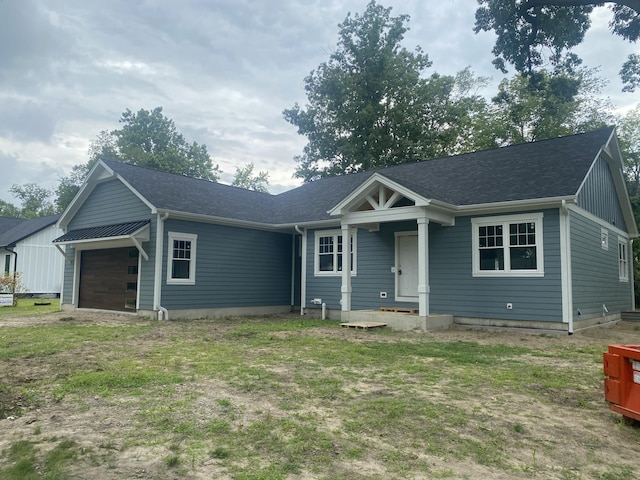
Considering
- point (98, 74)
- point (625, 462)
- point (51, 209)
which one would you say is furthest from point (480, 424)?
point (51, 209)

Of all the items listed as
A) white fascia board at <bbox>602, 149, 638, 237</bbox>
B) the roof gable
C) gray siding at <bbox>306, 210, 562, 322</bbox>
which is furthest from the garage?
white fascia board at <bbox>602, 149, 638, 237</bbox>

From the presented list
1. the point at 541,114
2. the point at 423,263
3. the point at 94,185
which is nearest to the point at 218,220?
the point at 94,185

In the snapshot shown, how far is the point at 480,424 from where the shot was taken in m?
3.96

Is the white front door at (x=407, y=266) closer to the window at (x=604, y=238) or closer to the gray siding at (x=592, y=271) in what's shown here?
→ the gray siding at (x=592, y=271)

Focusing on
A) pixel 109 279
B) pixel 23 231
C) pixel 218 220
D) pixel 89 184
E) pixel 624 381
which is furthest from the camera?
pixel 23 231

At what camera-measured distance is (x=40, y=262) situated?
25734 millimetres

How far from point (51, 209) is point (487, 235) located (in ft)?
200

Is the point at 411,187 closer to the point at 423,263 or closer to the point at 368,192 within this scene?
the point at 368,192

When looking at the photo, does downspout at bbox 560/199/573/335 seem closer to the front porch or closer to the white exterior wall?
the front porch

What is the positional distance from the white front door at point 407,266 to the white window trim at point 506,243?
169 cm

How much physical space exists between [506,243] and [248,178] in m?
40.3

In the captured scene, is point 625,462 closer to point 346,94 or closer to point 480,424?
point 480,424

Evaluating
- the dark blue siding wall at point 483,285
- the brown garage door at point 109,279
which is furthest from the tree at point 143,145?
the dark blue siding wall at point 483,285

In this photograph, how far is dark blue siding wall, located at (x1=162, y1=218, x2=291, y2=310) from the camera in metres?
13.1
